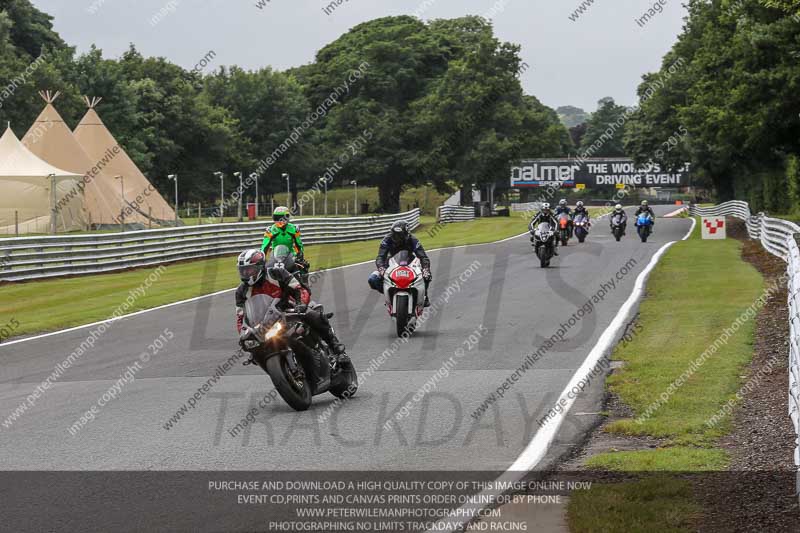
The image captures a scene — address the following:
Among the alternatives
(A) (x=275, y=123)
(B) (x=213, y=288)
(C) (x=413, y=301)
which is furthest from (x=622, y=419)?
(A) (x=275, y=123)

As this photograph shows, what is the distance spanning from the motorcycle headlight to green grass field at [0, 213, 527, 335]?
360 inches

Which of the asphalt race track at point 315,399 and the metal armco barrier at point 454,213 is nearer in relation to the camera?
the asphalt race track at point 315,399

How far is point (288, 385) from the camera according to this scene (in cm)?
916

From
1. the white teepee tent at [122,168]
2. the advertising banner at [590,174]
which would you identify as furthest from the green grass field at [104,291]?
the advertising banner at [590,174]

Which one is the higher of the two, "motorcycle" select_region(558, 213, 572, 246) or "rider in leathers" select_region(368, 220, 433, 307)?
"rider in leathers" select_region(368, 220, 433, 307)

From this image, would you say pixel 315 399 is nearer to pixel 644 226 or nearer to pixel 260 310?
pixel 260 310

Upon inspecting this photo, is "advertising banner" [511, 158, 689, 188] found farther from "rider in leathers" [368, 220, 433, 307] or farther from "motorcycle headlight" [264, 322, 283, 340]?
"motorcycle headlight" [264, 322, 283, 340]

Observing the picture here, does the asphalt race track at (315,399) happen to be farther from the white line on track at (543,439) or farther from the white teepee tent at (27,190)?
the white teepee tent at (27,190)

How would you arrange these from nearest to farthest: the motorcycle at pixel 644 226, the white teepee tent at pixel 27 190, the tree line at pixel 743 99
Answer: the tree line at pixel 743 99 → the motorcycle at pixel 644 226 → the white teepee tent at pixel 27 190

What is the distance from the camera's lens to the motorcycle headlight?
890 cm

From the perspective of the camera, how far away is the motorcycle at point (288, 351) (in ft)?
29.3

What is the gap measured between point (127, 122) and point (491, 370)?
67.7 metres

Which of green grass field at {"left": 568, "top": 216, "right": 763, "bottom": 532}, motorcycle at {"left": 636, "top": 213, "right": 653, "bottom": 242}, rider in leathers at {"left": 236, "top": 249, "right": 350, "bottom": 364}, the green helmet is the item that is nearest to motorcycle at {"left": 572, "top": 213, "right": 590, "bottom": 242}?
motorcycle at {"left": 636, "top": 213, "right": 653, "bottom": 242}

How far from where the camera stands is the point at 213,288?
75.5ft
